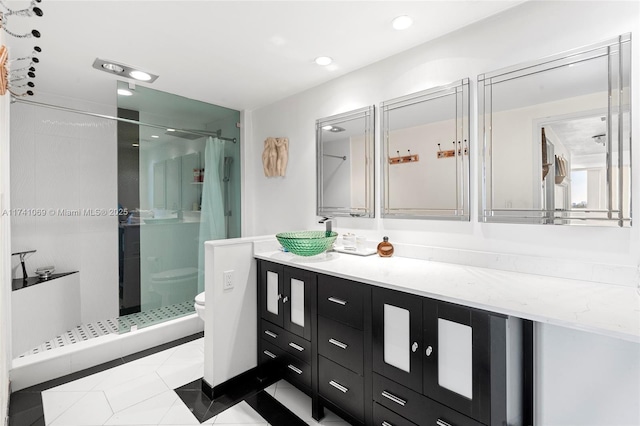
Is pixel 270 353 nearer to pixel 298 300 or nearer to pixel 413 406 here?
pixel 298 300

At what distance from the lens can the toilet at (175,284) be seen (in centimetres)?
294

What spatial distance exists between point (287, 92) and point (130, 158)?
1.53 meters

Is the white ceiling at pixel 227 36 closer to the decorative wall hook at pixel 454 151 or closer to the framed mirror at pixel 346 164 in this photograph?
the framed mirror at pixel 346 164

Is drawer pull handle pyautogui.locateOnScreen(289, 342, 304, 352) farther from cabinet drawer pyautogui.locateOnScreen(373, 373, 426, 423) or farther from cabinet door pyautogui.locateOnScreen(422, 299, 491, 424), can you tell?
cabinet door pyautogui.locateOnScreen(422, 299, 491, 424)

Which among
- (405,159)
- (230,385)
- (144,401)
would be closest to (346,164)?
(405,159)

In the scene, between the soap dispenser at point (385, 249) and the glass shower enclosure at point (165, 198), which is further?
the glass shower enclosure at point (165, 198)

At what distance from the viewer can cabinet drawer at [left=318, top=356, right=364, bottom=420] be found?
5.23ft

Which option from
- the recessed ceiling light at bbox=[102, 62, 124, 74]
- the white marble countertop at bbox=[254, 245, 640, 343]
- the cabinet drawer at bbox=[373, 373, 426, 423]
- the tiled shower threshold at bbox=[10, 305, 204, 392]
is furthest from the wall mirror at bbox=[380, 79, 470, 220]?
the tiled shower threshold at bbox=[10, 305, 204, 392]

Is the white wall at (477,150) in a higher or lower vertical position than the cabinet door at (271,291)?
higher

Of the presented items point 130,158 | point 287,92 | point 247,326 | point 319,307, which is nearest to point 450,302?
point 319,307

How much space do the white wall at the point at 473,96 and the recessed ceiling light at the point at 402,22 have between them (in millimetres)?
265

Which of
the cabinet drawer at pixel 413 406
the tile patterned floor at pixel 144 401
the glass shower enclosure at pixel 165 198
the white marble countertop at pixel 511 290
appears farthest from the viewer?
the glass shower enclosure at pixel 165 198

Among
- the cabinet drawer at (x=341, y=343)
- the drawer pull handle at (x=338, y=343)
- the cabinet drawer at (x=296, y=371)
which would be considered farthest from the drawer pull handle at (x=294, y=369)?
the drawer pull handle at (x=338, y=343)

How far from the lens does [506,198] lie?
1.69 meters
